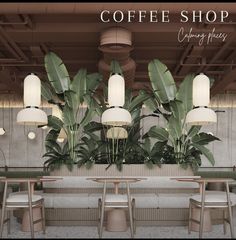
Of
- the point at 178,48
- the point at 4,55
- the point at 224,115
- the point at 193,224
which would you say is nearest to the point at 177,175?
the point at 193,224

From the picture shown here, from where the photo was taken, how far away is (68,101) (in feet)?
15.9

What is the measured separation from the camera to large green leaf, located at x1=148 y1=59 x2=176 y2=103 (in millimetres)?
4888

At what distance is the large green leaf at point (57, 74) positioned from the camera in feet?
15.9

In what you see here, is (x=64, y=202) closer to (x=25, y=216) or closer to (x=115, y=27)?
(x=25, y=216)

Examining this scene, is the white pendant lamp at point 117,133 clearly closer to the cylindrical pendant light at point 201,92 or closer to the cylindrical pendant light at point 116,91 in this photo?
the cylindrical pendant light at point 116,91

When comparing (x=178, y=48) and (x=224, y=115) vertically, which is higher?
(x=178, y=48)

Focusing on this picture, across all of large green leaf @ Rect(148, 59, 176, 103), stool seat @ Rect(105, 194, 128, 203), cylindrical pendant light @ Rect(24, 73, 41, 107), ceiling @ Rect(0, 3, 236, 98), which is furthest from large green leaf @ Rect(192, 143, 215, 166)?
cylindrical pendant light @ Rect(24, 73, 41, 107)

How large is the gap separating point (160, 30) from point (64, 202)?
255 cm

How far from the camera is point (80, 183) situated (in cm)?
472

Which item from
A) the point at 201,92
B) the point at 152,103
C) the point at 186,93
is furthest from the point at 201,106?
the point at 152,103

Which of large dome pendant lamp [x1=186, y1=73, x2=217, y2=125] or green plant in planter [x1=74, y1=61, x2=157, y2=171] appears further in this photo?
green plant in planter [x1=74, y1=61, x2=157, y2=171]

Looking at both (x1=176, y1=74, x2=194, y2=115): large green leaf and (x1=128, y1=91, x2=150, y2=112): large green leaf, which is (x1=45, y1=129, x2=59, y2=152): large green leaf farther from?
(x1=176, y1=74, x2=194, y2=115): large green leaf

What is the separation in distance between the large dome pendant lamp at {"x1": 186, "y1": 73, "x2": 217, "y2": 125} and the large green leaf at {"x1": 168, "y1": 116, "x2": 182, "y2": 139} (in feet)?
2.07

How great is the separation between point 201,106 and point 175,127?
74 cm
